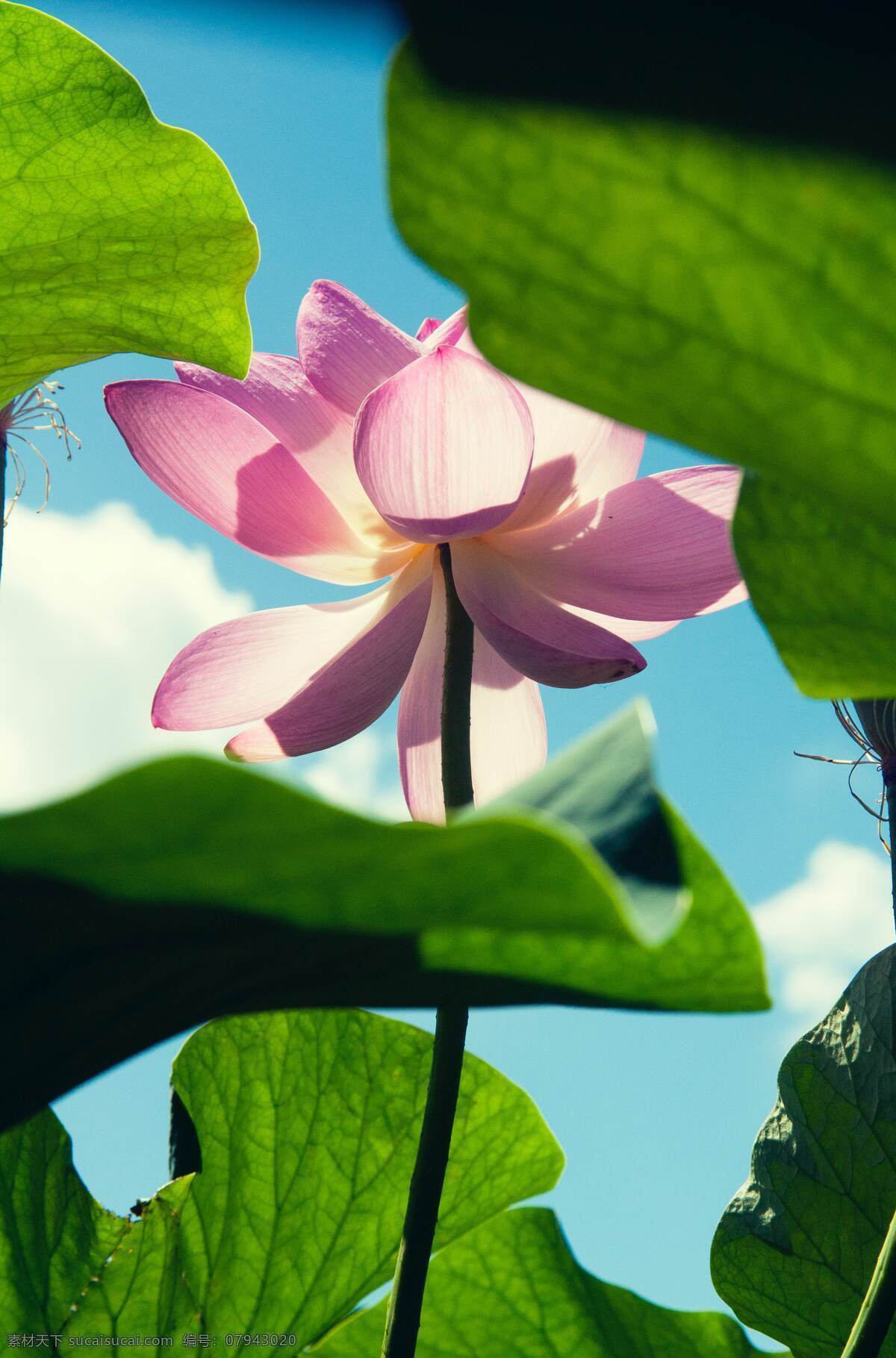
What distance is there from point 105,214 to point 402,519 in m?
0.18

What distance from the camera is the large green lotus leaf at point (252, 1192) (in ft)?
1.56

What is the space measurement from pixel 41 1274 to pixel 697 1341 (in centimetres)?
29

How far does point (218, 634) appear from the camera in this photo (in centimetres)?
48

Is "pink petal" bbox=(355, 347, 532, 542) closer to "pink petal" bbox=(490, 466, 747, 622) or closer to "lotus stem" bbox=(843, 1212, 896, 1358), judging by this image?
"pink petal" bbox=(490, 466, 747, 622)

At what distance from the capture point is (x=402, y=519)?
396 mm

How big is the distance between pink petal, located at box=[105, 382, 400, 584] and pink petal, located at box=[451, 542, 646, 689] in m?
0.07

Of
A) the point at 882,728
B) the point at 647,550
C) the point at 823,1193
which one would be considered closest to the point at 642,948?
the point at 647,550

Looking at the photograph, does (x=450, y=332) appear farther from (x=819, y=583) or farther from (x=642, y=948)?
(x=642, y=948)

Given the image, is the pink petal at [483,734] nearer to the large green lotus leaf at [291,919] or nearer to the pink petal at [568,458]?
the pink petal at [568,458]

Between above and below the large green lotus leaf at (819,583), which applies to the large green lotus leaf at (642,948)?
below

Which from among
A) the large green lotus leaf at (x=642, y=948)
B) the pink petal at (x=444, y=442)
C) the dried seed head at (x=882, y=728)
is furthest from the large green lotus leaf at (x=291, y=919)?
the dried seed head at (x=882, y=728)

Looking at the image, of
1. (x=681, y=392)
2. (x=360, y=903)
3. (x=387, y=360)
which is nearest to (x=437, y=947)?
(x=360, y=903)

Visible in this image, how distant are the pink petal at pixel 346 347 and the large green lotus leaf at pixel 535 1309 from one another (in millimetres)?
363

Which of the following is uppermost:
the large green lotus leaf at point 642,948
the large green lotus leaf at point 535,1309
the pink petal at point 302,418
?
the pink petal at point 302,418
